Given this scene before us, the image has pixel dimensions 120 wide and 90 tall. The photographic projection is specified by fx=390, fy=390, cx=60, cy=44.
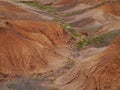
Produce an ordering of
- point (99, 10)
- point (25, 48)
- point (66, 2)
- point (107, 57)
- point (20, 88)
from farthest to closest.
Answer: point (66, 2) < point (99, 10) < point (25, 48) < point (107, 57) < point (20, 88)

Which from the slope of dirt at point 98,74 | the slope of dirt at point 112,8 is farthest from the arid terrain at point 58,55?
the slope of dirt at point 112,8

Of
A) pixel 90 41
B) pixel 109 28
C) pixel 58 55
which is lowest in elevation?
pixel 109 28

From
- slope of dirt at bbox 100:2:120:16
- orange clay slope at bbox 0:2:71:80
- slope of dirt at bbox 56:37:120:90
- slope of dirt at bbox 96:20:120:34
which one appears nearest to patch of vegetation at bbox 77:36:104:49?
orange clay slope at bbox 0:2:71:80

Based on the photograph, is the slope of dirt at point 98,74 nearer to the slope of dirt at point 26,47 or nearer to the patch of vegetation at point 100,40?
the slope of dirt at point 26,47

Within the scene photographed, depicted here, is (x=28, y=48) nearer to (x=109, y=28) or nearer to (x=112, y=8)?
(x=109, y=28)

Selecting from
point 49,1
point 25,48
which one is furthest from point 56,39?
point 49,1

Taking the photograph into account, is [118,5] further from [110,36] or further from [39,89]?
[39,89]

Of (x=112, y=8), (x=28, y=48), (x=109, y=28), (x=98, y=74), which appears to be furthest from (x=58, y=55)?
(x=112, y=8)
